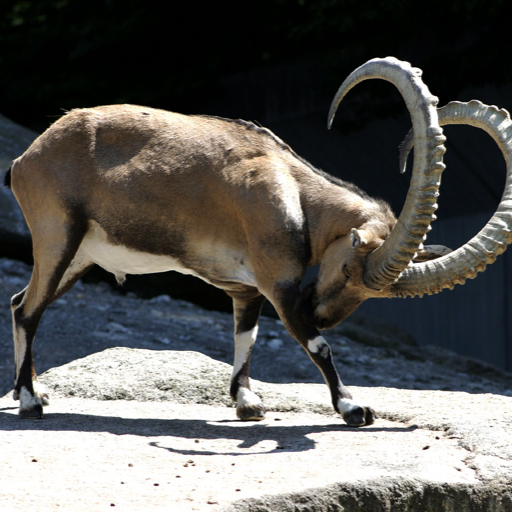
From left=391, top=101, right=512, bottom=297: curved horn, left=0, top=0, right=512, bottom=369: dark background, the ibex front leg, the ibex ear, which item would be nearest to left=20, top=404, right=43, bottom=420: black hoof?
the ibex front leg

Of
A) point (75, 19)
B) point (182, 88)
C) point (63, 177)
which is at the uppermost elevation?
point (75, 19)

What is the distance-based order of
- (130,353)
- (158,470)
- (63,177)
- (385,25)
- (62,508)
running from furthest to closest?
1. (385,25)
2. (130,353)
3. (63,177)
4. (158,470)
5. (62,508)

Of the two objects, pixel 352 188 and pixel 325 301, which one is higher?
pixel 352 188

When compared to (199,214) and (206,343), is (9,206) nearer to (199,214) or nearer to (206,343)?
(206,343)

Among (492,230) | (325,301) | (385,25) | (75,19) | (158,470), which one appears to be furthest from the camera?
(75,19)

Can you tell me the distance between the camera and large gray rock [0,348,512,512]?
4258 millimetres

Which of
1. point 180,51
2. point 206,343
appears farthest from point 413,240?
point 180,51

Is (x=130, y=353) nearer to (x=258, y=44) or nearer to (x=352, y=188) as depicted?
(x=352, y=188)

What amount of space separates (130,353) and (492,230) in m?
3.80

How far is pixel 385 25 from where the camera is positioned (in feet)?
45.5

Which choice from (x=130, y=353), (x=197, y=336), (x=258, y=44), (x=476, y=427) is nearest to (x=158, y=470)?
(x=476, y=427)

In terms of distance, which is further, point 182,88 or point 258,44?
point 258,44

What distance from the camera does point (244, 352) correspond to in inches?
268

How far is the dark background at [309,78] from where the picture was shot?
517 inches
